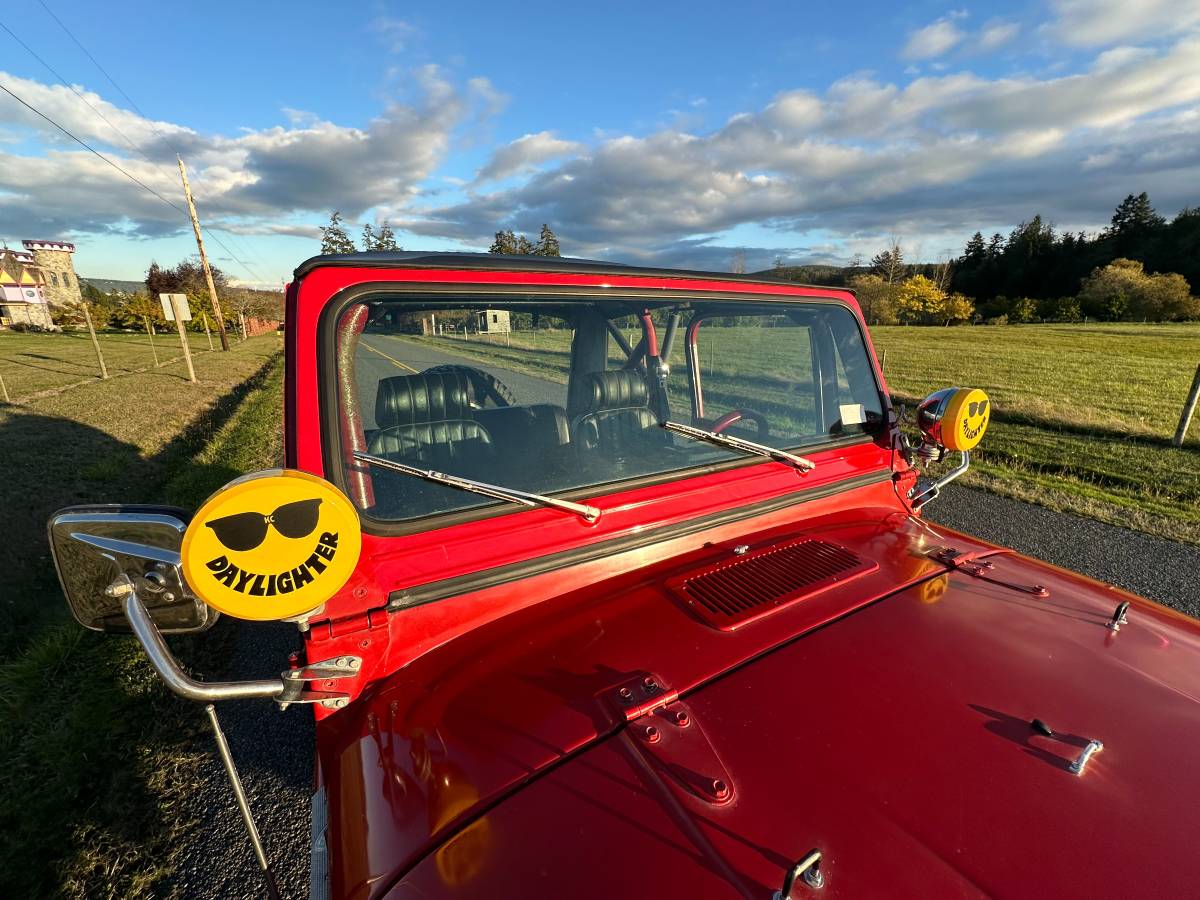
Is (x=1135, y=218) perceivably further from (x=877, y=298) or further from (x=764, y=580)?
(x=764, y=580)

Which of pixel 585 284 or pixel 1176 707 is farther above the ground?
pixel 585 284

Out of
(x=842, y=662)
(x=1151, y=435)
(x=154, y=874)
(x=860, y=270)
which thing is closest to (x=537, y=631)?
(x=842, y=662)

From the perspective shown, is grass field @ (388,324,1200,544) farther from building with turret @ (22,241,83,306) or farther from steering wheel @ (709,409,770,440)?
building with turret @ (22,241,83,306)

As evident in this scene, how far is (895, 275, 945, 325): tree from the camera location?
202 feet

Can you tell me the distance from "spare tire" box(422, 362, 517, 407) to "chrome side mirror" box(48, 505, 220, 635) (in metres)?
1.11

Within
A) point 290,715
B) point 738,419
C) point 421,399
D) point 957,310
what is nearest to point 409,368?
point 421,399

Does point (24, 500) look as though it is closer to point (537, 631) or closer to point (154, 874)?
point (154, 874)

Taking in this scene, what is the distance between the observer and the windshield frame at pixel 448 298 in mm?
1366

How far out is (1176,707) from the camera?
112cm

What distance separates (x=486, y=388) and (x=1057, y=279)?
290ft

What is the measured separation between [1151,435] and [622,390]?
10.4m

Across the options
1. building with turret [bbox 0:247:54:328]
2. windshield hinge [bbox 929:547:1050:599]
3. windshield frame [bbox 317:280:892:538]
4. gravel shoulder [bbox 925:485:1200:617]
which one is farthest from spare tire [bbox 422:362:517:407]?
building with turret [bbox 0:247:54:328]

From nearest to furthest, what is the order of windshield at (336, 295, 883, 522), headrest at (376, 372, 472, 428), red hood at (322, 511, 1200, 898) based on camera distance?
red hood at (322, 511, 1200, 898), windshield at (336, 295, 883, 522), headrest at (376, 372, 472, 428)

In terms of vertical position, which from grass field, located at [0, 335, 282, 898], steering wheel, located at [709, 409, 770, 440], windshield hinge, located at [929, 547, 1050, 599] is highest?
steering wheel, located at [709, 409, 770, 440]
